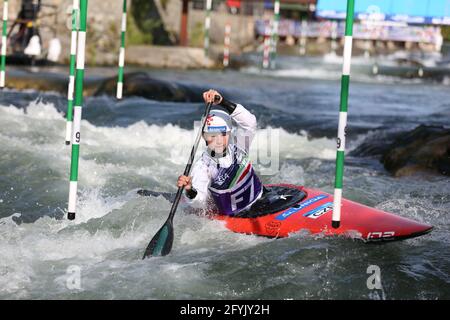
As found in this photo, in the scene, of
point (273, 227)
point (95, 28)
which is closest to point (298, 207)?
point (273, 227)

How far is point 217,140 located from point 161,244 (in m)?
0.82

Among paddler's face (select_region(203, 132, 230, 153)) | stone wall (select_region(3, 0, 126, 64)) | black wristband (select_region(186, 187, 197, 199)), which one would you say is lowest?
black wristband (select_region(186, 187, 197, 199))

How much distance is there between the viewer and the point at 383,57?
27.2 m

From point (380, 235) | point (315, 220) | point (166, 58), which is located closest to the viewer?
point (380, 235)

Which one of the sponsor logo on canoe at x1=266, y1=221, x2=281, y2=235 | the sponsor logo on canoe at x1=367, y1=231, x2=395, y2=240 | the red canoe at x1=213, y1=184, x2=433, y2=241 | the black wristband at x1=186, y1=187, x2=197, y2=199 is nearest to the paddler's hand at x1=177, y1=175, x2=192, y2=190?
the black wristband at x1=186, y1=187, x2=197, y2=199

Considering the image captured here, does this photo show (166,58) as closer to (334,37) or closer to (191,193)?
(334,37)

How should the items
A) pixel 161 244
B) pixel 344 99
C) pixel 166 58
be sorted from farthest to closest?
pixel 166 58
pixel 161 244
pixel 344 99

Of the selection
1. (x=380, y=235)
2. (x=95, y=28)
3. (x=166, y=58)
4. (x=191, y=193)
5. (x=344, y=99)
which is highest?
(x=95, y=28)

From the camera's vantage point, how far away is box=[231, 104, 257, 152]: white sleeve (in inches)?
215

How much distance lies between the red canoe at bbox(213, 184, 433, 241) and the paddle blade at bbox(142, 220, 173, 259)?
571 millimetres

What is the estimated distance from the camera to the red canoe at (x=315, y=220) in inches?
195

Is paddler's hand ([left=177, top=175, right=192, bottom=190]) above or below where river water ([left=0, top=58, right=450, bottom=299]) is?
above

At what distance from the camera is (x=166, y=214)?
5.62 metres

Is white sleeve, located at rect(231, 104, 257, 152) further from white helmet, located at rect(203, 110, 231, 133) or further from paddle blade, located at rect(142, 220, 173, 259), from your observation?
paddle blade, located at rect(142, 220, 173, 259)
